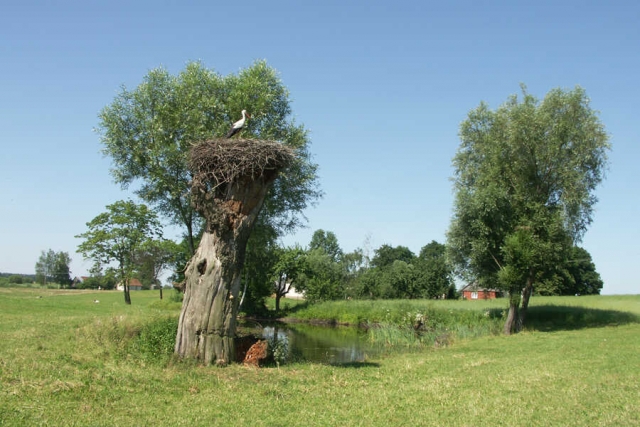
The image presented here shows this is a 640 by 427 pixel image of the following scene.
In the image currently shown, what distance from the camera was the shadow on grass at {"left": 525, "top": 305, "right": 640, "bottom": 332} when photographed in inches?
1122

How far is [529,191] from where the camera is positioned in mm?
26750

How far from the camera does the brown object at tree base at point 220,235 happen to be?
40.0 feet

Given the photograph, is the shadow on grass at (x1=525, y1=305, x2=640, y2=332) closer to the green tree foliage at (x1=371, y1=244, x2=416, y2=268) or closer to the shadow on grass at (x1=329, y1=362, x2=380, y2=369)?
the shadow on grass at (x1=329, y1=362, x2=380, y2=369)

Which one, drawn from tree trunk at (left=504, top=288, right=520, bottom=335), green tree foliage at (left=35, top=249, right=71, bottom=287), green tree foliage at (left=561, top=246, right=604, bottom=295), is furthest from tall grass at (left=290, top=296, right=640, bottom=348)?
green tree foliage at (left=35, top=249, right=71, bottom=287)

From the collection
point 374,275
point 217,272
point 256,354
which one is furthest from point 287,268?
point 217,272

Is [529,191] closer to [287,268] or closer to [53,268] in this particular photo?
[287,268]

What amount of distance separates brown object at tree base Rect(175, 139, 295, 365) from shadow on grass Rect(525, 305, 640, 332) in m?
21.0

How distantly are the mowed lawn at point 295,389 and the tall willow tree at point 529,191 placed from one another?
1023cm

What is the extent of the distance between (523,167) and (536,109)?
3.18 m

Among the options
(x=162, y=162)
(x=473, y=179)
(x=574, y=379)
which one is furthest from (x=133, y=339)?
(x=473, y=179)

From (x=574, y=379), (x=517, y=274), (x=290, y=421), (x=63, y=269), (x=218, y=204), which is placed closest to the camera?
(x=290, y=421)

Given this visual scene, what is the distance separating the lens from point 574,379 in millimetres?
11750

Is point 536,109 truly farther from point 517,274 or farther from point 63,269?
point 63,269

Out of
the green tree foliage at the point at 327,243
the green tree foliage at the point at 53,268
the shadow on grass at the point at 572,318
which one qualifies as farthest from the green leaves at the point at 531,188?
the green tree foliage at the point at 53,268
